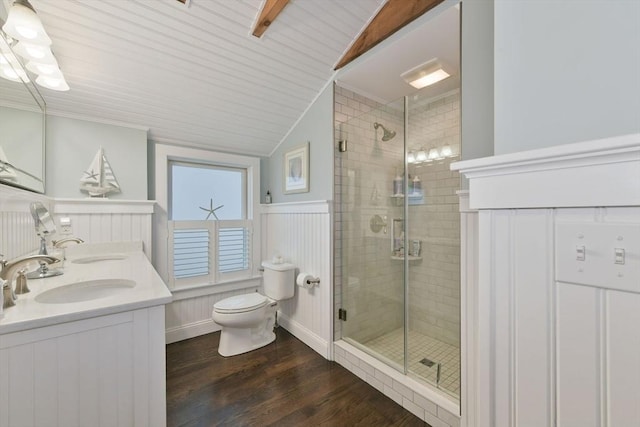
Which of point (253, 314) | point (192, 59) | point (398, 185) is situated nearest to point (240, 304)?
point (253, 314)

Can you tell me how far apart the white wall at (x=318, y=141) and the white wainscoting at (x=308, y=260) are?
0.12 metres

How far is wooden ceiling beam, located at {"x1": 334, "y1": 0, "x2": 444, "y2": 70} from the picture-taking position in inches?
61.9

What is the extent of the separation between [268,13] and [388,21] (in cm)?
81

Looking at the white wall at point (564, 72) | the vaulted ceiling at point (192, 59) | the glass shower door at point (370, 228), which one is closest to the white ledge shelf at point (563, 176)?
the white wall at point (564, 72)

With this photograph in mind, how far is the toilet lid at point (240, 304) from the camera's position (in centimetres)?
214

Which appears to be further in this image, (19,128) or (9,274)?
(19,128)

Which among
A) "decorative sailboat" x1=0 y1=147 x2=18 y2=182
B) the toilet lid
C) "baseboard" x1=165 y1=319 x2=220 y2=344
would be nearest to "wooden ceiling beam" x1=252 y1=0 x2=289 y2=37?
"decorative sailboat" x1=0 y1=147 x2=18 y2=182

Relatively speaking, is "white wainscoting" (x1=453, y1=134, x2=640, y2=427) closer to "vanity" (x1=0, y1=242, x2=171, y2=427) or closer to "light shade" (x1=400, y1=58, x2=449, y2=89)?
"vanity" (x1=0, y1=242, x2=171, y2=427)

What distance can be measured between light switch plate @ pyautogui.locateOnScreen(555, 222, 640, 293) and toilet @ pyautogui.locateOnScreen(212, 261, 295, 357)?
2086 millimetres

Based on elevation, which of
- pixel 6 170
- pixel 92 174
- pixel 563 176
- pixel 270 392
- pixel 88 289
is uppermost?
pixel 92 174

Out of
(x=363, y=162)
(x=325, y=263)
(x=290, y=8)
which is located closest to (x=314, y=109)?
(x=363, y=162)

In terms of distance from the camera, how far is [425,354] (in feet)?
6.54

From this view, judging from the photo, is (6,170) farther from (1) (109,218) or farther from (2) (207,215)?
(2) (207,215)

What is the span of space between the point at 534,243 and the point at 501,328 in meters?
0.26
